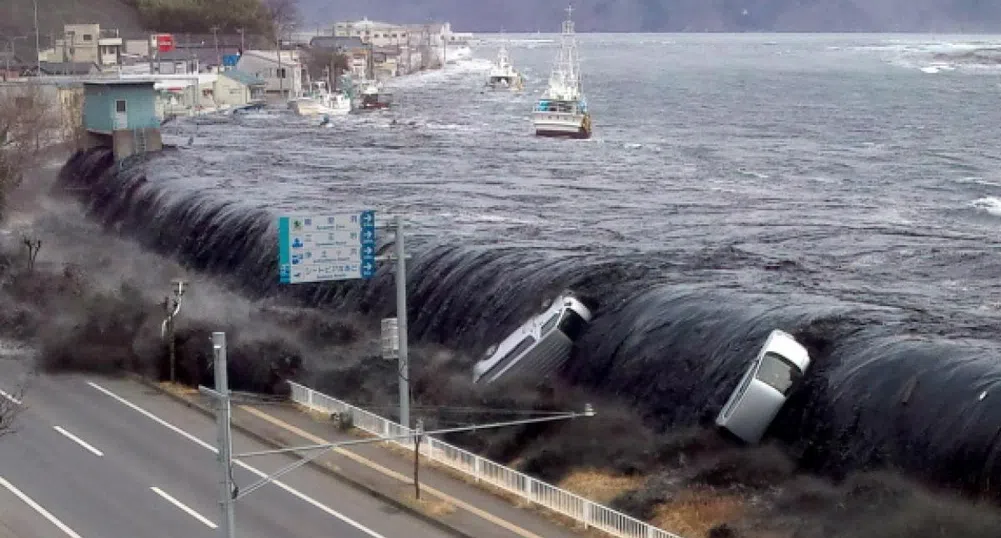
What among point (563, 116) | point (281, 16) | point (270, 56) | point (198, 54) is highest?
point (281, 16)

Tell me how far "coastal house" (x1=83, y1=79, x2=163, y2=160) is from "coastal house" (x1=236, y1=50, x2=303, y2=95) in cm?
4767

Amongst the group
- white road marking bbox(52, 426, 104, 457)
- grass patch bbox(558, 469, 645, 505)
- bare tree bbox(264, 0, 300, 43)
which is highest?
bare tree bbox(264, 0, 300, 43)

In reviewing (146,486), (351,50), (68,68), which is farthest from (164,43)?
(146,486)

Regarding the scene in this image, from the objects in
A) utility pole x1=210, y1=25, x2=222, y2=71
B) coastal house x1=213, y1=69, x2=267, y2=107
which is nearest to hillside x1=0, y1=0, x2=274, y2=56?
utility pole x1=210, y1=25, x2=222, y2=71

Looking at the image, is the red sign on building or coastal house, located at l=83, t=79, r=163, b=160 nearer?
coastal house, located at l=83, t=79, r=163, b=160

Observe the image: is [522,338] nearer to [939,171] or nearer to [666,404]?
[666,404]

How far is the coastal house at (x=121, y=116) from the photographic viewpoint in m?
60.5

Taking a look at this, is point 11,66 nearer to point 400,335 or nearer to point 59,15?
point 59,15

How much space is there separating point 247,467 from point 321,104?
76767 millimetres

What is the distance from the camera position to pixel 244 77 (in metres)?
105

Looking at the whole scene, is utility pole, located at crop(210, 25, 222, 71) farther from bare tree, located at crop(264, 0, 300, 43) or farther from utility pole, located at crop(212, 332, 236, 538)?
utility pole, located at crop(212, 332, 236, 538)

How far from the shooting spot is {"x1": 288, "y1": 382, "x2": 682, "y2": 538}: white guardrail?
802 inches

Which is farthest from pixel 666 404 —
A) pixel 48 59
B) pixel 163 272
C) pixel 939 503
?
pixel 48 59

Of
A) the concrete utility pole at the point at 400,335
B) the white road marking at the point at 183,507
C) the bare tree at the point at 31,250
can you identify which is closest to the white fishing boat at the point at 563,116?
the bare tree at the point at 31,250
